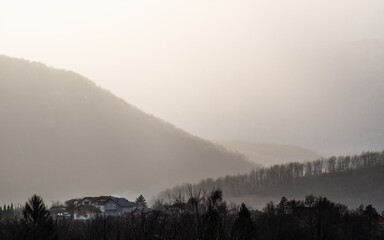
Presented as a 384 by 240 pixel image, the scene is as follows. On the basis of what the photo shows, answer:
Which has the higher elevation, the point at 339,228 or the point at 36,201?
the point at 36,201

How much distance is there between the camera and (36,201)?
10244 cm

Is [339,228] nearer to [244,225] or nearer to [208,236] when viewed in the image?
[244,225]

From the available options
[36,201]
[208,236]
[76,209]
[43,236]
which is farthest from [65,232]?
[76,209]

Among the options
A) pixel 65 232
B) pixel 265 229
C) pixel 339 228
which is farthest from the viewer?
pixel 339 228

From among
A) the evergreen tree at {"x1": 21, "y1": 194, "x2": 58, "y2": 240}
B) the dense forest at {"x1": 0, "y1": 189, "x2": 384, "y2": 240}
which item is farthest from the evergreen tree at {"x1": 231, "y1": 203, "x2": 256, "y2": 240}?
the evergreen tree at {"x1": 21, "y1": 194, "x2": 58, "y2": 240}

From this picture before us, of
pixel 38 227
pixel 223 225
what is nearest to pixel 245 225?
pixel 223 225

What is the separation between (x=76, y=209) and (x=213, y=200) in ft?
486

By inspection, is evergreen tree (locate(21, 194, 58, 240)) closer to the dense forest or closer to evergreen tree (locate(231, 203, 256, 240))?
the dense forest

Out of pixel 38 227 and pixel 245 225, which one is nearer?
pixel 245 225

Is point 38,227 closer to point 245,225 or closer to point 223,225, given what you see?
point 223,225

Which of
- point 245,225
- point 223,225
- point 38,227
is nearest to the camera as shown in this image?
point 245,225

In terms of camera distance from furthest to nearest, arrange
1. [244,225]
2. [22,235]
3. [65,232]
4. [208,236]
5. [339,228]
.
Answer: [339,228] < [65,232] < [22,235] < [244,225] < [208,236]

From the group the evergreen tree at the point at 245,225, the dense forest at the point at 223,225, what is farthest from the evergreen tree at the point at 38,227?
the evergreen tree at the point at 245,225

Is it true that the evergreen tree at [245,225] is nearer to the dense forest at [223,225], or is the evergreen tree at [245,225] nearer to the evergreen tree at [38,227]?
the dense forest at [223,225]
